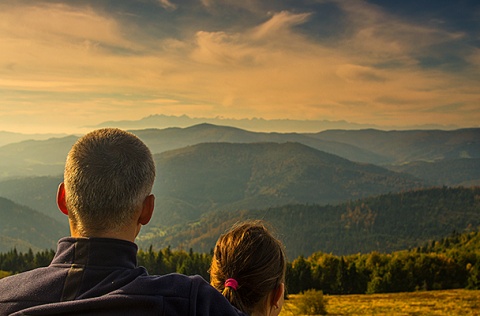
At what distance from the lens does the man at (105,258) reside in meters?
2.21

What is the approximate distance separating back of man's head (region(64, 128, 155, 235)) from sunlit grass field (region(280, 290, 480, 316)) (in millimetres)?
37076

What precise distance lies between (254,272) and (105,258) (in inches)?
52.6

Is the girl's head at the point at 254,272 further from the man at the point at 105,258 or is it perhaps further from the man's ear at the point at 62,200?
the man's ear at the point at 62,200

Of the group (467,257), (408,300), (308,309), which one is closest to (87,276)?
(308,309)

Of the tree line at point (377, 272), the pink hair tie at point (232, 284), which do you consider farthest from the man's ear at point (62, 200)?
the tree line at point (377, 272)

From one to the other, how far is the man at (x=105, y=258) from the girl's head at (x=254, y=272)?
1.00 metres

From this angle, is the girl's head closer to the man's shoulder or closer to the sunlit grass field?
the man's shoulder

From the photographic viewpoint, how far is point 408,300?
171 ft

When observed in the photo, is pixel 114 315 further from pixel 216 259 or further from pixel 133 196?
pixel 216 259

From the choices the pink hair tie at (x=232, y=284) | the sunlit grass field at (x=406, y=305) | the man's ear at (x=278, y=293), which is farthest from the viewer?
the sunlit grass field at (x=406, y=305)

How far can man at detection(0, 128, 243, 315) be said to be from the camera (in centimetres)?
221

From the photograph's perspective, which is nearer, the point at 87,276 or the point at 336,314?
the point at 87,276

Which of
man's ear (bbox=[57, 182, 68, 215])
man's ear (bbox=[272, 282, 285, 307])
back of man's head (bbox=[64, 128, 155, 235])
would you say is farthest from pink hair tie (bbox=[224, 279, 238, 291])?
man's ear (bbox=[57, 182, 68, 215])

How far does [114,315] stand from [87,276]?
0.96 ft
